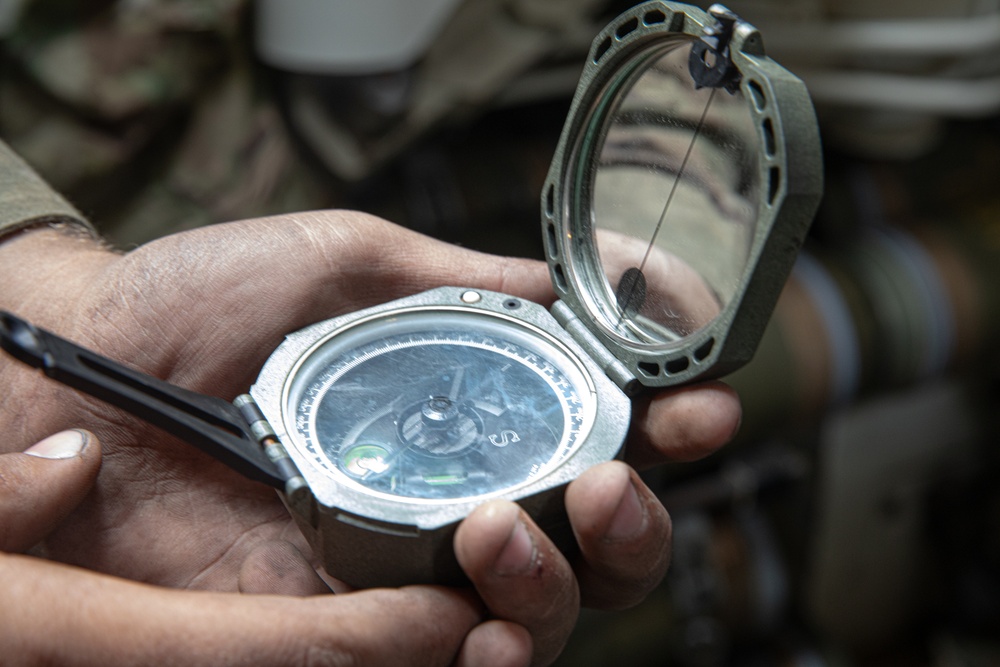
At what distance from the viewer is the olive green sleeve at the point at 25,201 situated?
127cm

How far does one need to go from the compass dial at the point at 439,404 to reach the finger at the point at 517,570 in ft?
0.26

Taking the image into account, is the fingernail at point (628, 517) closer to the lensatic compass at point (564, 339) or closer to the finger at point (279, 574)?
the lensatic compass at point (564, 339)

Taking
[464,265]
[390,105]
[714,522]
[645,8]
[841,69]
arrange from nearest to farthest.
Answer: [645,8] → [464,265] → [390,105] → [841,69] → [714,522]

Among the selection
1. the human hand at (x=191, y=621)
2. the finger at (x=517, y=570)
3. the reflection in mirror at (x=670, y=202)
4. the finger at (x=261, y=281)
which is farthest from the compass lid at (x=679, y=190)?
the human hand at (x=191, y=621)

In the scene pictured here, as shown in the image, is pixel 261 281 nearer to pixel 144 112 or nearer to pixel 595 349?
pixel 595 349

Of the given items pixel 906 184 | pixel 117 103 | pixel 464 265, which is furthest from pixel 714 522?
pixel 117 103

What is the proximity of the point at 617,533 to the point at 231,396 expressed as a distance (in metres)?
0.54

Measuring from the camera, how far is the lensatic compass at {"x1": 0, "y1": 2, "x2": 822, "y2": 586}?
2.76ft

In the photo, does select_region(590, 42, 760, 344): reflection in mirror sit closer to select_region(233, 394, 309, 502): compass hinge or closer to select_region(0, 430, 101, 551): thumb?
select_region(233, 394, 309, 502): compass hinge

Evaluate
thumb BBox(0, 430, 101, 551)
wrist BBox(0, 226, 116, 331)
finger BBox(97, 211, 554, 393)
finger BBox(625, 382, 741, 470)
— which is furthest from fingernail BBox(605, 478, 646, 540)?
wrist BBox(0, 226, 116, 331)

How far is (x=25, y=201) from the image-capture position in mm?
1287

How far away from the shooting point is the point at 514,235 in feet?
6.29

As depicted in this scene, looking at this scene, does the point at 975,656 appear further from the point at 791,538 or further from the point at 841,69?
the point at 841,69

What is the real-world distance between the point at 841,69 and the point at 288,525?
57.3 inches
